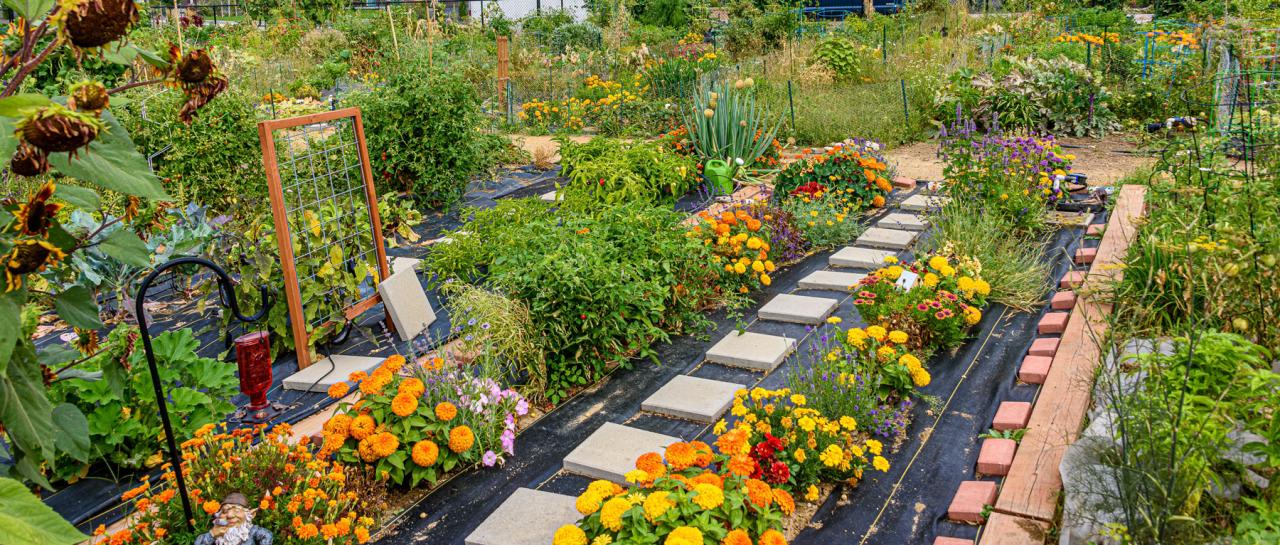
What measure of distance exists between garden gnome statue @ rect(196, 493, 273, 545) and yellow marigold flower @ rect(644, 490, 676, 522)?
111cm

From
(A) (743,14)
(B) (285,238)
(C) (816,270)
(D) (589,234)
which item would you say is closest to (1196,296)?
(C) (816,270)

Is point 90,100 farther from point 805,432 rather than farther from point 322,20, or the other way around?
point 322,20

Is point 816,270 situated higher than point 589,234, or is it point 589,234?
point 589,234

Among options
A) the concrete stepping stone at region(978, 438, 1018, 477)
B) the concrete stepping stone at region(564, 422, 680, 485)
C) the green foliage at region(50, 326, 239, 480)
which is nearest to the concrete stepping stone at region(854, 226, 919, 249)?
the concrete stepping stone at region(978, 438, 1018, 477)

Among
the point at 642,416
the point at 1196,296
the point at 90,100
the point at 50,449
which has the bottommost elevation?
the point at 642,416

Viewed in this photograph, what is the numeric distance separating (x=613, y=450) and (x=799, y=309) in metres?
1.70

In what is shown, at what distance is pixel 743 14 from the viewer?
15188mm

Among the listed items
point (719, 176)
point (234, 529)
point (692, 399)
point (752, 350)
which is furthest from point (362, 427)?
point (719, 176)

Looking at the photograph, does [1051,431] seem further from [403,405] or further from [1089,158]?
[1089,158]

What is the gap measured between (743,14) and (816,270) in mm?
10535

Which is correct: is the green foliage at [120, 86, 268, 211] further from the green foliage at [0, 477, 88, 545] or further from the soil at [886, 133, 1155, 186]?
the green foliage at [0, 477, 88, 545]

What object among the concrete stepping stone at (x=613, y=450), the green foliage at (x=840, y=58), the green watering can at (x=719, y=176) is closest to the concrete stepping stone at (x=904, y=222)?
the green watering can at (x=719, y=176)

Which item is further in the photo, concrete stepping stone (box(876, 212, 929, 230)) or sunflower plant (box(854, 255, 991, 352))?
concrete stepping stone (box(876, 212, 929, 230))

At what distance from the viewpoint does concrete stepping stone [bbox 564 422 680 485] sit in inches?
132
